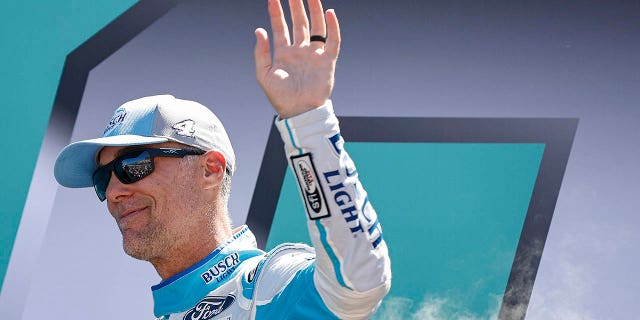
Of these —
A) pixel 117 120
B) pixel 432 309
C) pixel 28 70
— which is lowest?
pixel 432 309

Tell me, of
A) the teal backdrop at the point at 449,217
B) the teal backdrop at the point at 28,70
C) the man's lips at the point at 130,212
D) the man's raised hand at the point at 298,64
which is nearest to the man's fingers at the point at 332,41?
the man's raised hand at the point at 298,64

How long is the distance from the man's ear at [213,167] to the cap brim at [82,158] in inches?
5.3

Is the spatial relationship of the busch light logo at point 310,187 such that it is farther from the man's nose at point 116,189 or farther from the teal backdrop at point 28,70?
the teal backdrop at point 28,70

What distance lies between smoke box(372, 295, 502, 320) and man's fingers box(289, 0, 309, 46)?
6.88ft

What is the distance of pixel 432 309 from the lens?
3.49 metres

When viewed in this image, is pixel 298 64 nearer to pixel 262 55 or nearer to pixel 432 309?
pixel 262 55

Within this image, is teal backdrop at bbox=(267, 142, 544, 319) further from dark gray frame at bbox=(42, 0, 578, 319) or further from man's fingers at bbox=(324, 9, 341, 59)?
man's fingers at bbox=(324, 9, 341, 59)

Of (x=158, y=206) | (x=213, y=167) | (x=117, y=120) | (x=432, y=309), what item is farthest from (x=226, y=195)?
(x=432, y=309)

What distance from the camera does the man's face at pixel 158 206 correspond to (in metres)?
2.04

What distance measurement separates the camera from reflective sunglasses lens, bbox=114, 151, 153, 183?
2.05 meters

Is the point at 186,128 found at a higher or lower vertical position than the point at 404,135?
higher

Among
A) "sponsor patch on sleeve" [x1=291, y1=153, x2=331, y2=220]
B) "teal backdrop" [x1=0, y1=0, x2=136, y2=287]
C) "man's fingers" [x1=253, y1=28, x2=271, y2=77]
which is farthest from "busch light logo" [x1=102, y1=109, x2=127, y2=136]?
"teal backdrop" [x1=0, y1=0, x2=136, y2=287]

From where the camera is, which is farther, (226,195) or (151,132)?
(226,195)

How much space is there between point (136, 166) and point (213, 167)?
0.18m
